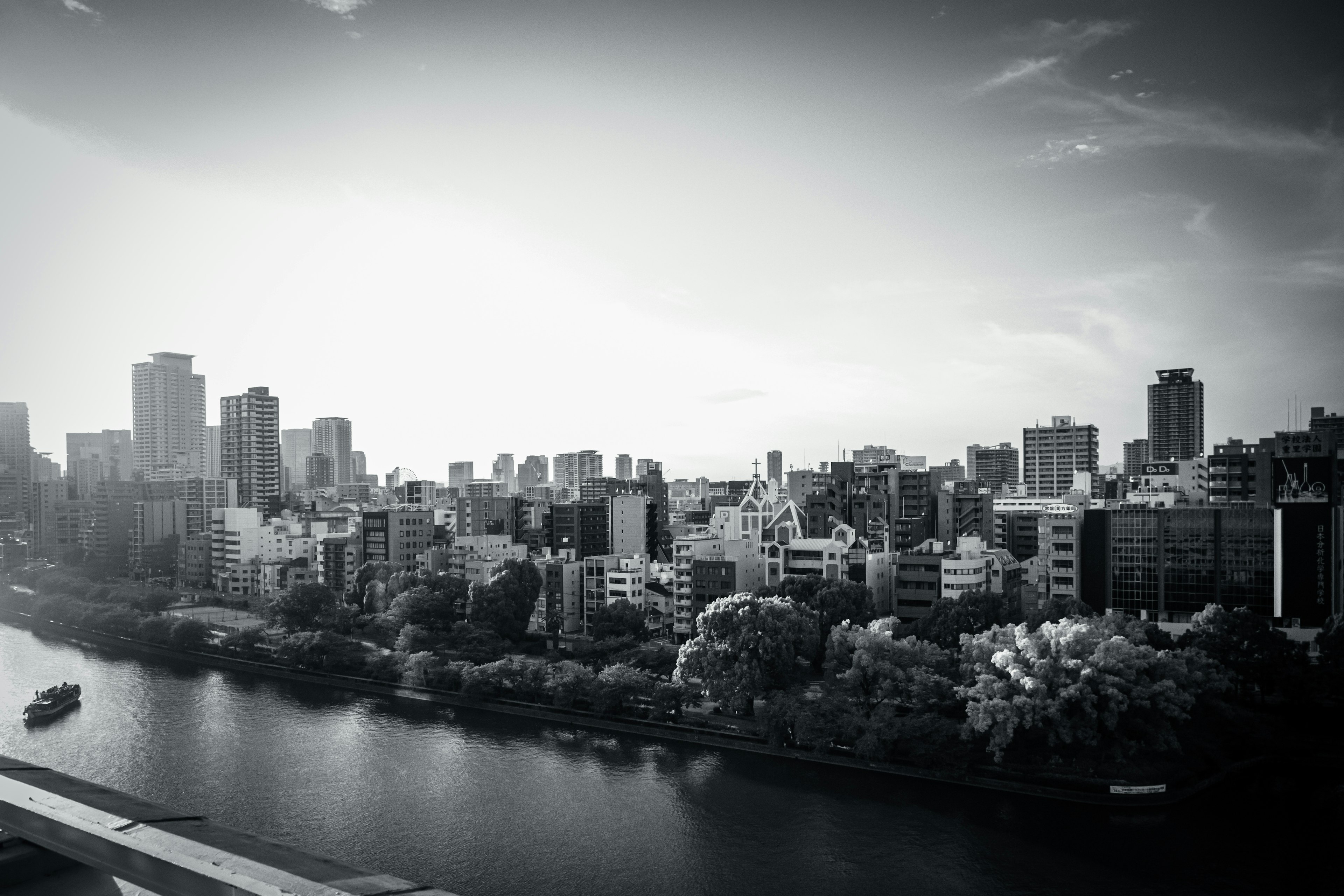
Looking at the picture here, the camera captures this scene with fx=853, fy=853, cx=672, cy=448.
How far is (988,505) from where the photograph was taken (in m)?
19.6

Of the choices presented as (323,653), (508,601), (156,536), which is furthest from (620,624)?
(156,536)

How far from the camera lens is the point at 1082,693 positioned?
7043 mm

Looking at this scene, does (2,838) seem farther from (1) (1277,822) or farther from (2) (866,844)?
(1) (1277,822)

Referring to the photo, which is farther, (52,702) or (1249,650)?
(52,702)

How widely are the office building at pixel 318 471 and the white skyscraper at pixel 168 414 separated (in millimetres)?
10927

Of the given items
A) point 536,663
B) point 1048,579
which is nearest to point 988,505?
point 1048,579

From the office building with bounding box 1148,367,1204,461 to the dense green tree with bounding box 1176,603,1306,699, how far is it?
1877 cm

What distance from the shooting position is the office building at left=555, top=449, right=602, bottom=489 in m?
44.8

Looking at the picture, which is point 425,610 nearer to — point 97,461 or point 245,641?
point 245,641

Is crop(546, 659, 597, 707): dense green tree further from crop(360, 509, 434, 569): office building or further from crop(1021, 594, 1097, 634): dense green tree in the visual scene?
crop(360, 509, 434, 569): office building

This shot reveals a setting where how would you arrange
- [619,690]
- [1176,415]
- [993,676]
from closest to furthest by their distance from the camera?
[993,676] → [619,690] → [1176,415]

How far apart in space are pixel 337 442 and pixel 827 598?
39.9 meters

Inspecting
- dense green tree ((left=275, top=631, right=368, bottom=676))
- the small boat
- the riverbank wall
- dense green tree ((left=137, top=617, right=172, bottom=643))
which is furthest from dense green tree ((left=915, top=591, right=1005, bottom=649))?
dense green tree ((left=137, top=617, right=172, bottom=643))


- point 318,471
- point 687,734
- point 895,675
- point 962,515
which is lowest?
point 687,734
